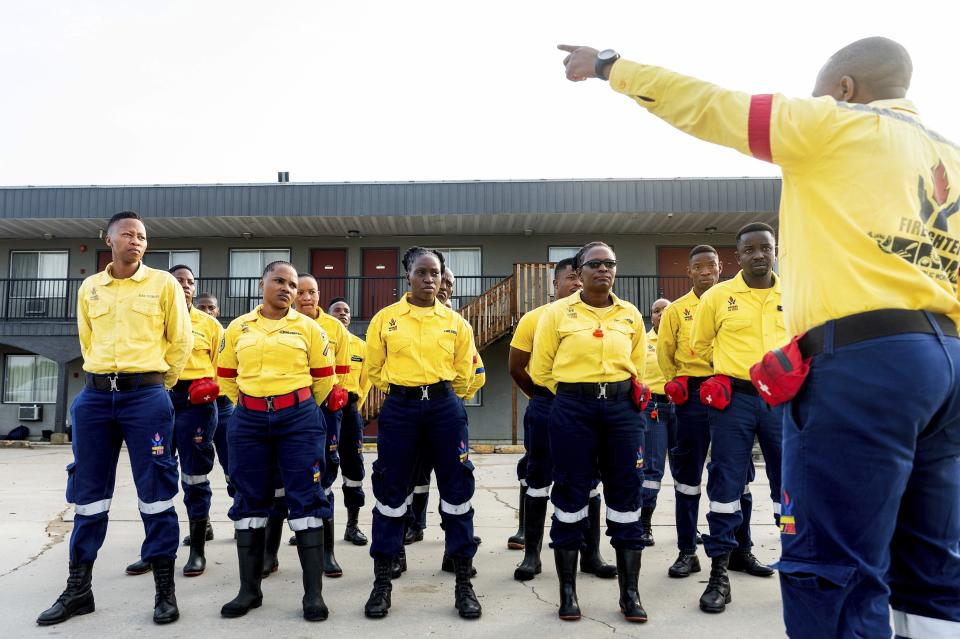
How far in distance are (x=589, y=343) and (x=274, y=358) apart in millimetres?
1996

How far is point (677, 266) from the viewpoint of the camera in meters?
18.5

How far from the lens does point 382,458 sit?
442 centimetres

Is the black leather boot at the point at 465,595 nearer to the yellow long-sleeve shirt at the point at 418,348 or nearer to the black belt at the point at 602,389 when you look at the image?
the yellow long-sleeve shirt at the point at 418,348

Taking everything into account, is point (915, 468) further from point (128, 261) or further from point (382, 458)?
point (128, 261)

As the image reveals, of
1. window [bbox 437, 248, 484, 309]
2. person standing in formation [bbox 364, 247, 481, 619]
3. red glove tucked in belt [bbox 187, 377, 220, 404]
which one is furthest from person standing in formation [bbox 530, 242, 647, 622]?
window [bbox 437, 248, 484, 309]

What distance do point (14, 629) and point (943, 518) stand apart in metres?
4.43

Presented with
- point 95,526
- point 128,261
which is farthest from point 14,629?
point 128,261

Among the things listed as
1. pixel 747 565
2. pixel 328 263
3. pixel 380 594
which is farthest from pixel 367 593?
pixel 328 263

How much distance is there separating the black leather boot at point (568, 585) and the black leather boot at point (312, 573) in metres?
1.40

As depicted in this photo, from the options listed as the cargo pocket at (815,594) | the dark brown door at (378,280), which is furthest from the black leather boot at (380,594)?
the dark brown door at (378,280)

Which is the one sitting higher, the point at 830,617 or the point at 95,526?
the point at 830,617

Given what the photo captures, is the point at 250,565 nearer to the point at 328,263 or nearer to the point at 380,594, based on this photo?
the point at 380,594

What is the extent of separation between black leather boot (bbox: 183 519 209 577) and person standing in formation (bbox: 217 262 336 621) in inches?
37.2

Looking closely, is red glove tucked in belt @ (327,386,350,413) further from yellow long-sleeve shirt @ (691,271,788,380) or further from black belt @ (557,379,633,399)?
yellow long-sleeve shirt @ (691,271,788,380)
